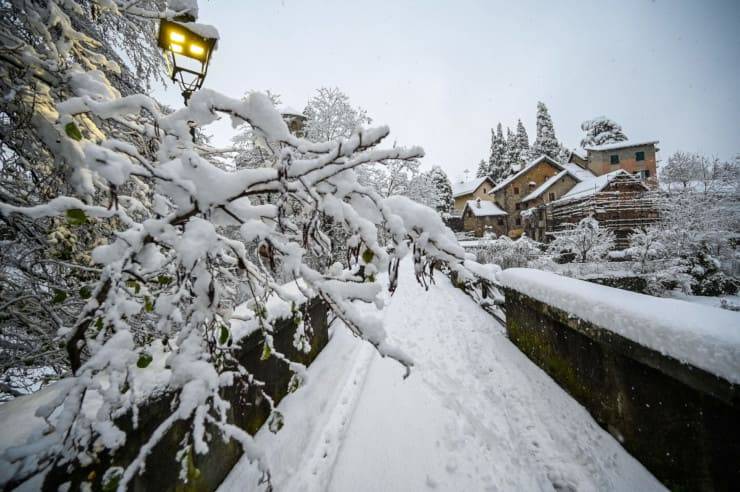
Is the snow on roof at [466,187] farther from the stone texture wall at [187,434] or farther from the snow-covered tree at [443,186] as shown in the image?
the stone texture wall at [187,434]

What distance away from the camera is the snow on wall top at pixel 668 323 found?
1823 millimetres

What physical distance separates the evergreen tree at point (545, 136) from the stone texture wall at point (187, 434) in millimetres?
61346

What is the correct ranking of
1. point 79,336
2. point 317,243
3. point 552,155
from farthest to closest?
point 552,155 < point 317,243 < point 79,336

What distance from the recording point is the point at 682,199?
14273mm

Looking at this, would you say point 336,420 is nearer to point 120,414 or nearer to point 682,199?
point 120,414

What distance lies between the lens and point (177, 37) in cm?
262

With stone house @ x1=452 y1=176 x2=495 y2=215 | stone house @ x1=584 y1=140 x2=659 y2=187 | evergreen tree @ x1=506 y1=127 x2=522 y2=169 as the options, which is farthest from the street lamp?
evergreen tree @ x1=506 y1=127 x2=522 y2=169

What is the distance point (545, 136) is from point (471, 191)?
52.8 feet

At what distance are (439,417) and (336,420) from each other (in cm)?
124

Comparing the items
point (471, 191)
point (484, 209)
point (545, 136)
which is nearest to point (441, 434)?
point (484, 209)

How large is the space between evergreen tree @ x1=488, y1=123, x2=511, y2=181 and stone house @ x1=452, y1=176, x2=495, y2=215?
403cm

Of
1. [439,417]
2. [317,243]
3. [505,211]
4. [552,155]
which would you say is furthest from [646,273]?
[552,155]

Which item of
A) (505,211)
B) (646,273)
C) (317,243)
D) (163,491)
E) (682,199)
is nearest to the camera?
(317,243)

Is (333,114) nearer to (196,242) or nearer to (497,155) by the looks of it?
(196,242)
